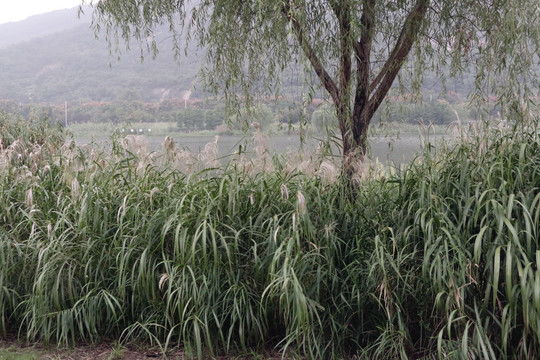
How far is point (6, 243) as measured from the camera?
4.24 metres

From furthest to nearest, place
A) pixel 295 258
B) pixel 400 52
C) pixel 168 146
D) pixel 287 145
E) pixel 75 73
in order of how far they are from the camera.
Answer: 1. pixel 75 73
2. pixel 287 145
3. pixel 400 52
4. pixel 168 146
5. pixel 295 258

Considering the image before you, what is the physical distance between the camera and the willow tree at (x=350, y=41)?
411 cm

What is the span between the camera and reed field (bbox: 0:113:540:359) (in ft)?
10.8

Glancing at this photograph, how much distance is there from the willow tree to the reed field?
57 centimetres

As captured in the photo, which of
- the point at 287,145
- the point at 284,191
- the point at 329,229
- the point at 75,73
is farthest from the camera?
the point at 75,73

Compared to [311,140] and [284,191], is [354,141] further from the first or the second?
[284,191]

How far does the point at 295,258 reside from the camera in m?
3.48

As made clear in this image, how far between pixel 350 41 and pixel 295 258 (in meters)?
1.92

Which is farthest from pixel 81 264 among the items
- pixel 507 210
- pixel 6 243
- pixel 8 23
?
pixel 8 23

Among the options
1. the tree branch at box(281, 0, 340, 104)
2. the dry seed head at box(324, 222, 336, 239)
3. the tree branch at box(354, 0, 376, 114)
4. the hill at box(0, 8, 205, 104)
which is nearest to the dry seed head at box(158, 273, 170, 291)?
the dry seed head at box(324, 222, 336, 239)

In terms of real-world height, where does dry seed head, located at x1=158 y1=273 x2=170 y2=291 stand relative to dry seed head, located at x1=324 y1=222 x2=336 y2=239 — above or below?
below

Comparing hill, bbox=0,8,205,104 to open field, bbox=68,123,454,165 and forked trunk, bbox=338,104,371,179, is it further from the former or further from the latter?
forked trunk, bbox=338,104,371,179

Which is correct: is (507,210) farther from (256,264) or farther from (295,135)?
(295,135)

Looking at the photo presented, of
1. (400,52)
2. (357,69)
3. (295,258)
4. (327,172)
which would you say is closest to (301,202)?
(295,258)
